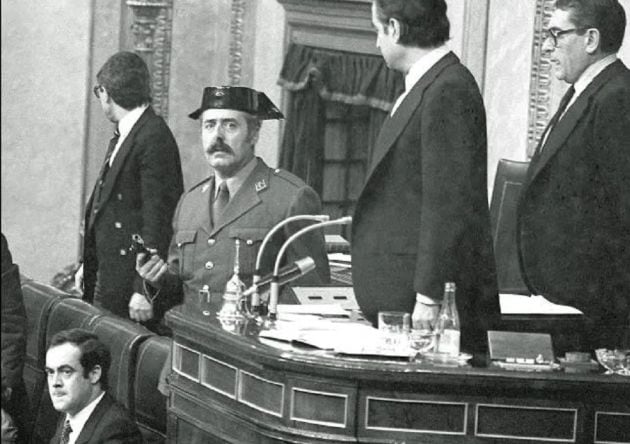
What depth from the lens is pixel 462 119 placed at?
4496 mm

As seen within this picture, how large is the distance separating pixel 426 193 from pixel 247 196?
1.16m

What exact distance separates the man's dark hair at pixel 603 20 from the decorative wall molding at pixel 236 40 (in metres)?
6.94

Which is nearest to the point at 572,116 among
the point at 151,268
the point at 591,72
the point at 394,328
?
the point at 591,72

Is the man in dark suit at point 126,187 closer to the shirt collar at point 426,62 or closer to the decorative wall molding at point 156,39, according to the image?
the shirt collar at point 426,62

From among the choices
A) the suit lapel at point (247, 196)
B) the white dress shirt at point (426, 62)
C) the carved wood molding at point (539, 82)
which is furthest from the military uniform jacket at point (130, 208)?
the white dress shirt at point (426, 62)

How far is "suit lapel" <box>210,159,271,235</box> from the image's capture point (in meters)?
5.53

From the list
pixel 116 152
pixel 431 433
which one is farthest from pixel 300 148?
pixel 431 433

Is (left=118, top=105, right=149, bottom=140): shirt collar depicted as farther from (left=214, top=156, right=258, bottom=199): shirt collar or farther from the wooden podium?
the wooden podium

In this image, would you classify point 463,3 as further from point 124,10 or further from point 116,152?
point 124,10

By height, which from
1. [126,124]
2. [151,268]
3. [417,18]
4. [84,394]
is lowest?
[84,394]

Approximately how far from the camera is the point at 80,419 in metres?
5.16

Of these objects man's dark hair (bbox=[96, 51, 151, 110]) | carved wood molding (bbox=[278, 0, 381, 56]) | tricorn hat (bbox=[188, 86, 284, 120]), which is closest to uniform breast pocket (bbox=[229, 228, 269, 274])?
tricorn hat (bbox=[188, 86, 284, 120])

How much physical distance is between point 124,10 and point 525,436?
774cm

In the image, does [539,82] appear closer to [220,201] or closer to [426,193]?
[220,201]
